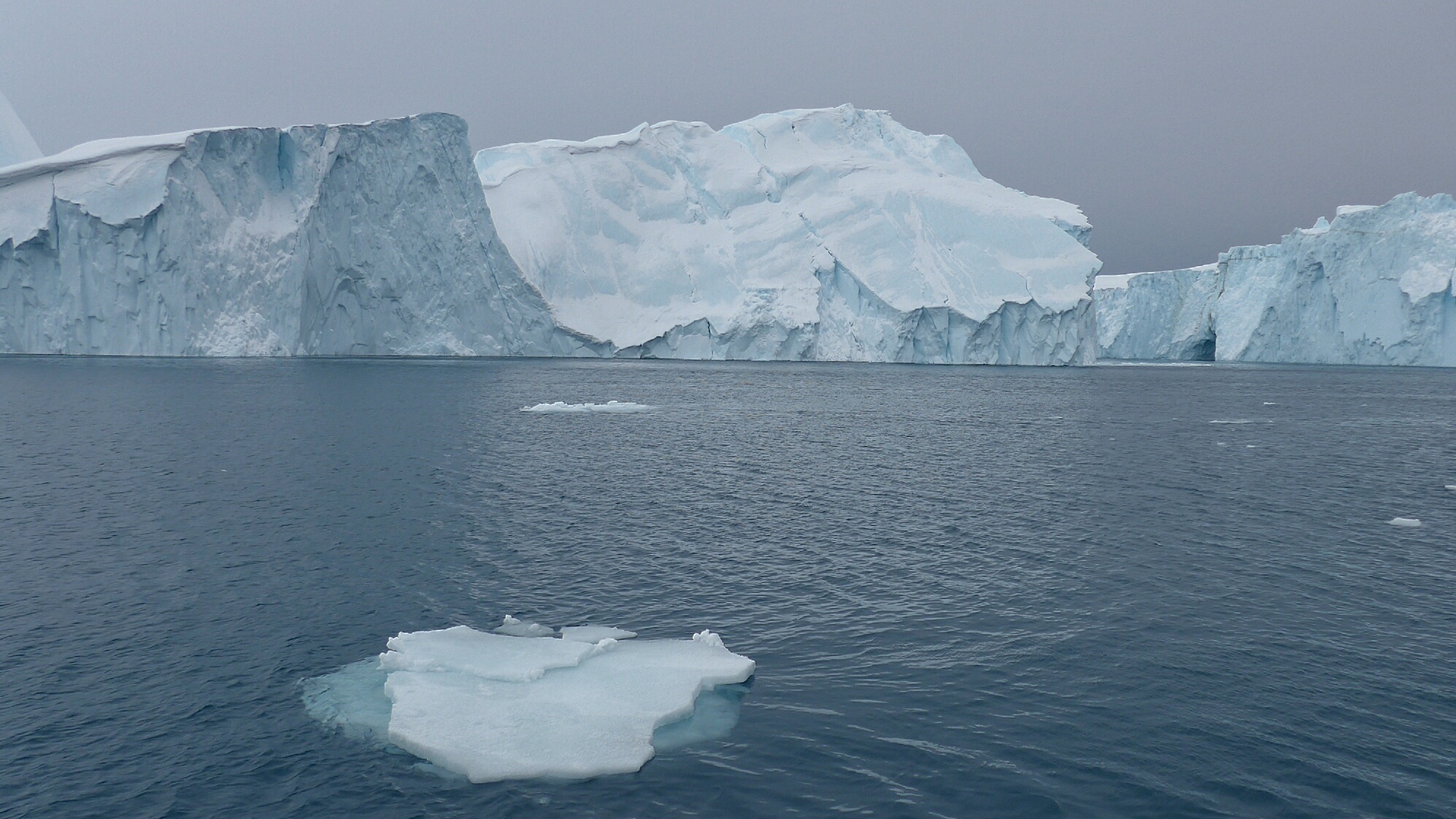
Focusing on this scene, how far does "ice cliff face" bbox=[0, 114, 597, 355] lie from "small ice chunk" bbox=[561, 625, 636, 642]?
210 feet

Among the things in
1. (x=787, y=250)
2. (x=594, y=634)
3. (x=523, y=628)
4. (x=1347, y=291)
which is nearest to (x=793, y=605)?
(x=594, y=634)

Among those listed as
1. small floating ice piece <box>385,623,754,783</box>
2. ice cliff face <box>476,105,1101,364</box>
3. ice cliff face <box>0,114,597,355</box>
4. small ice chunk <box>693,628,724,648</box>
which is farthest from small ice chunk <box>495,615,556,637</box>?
ice cliff face <box>476,105,1101,364</box>

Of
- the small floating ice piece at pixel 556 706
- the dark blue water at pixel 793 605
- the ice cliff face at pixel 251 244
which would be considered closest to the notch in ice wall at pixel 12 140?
the ice cliff face at pixel 251 244

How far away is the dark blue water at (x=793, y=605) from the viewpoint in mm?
8836

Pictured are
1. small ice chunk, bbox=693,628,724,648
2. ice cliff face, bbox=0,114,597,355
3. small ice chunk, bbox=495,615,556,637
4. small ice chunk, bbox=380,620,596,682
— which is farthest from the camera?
ice cliff face, bbox=0,114,597,355

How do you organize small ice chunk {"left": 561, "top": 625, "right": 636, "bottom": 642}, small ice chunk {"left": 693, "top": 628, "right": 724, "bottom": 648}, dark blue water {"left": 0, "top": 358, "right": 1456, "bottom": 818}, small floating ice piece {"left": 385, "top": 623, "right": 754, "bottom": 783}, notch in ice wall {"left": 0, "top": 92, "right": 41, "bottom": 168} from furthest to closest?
1. notch in ice wall {"left": 0, "top": 92, "right": 41, "bottom": 168}
2. small ice chunk {"left": 561, "top": 625, "right": 636, "bottom": 642}
3. small ice chunk {"left": 693, "top": 628, "right": 724, "bottom": 648}
4. small floating ice piece {"left": 385, "top": 623, "right": 754, "bottom": 783}
5. dark blue water {"left": 0, "top": 358, "right": 1456, "bottom": 818}

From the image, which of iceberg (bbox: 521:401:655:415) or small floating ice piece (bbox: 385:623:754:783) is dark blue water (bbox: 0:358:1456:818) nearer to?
small floating ice piece (bbox: 385:623:754:783)

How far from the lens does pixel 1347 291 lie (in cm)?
9175

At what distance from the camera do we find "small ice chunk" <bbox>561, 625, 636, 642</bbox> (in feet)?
40.2

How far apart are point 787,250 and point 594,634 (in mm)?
72349

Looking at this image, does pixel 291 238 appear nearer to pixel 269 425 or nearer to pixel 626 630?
pixel 269 425

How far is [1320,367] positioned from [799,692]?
11209cm

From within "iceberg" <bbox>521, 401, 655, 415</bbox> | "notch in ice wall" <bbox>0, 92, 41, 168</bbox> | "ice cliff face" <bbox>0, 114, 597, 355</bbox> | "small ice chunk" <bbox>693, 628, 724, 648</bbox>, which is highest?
"notch in ice wall" <bbox>0, 92, 41, 168</bbox>

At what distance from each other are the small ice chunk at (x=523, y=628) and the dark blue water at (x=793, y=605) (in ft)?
1.90
